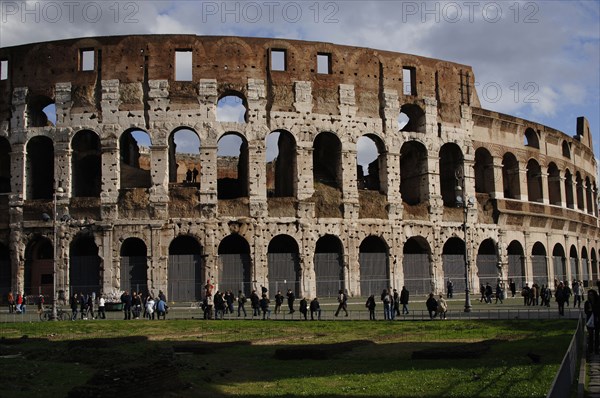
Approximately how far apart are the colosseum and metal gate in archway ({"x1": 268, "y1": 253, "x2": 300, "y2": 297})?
0.23 feet

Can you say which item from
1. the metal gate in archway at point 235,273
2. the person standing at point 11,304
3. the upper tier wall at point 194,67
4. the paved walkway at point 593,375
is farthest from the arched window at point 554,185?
the paved walkway at point 593,375

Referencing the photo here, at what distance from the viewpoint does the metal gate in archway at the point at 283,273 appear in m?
35.1

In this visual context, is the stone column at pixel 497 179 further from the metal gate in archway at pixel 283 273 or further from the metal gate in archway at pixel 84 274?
the metal gate in archway at pixel 84 274

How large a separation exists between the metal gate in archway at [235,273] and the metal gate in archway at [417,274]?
27.9 feet

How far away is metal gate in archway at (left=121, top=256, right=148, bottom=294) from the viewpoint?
34406mm

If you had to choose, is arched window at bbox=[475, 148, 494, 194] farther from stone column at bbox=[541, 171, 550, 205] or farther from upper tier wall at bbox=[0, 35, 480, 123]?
upper tier wall at bbox=[0, 35, 480, 123]

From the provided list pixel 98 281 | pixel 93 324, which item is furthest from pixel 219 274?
pixel 93 324

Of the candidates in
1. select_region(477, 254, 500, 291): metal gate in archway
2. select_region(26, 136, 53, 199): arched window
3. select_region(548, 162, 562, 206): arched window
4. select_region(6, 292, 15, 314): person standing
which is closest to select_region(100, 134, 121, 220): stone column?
select_region(26, 136, 53, 199): arched window

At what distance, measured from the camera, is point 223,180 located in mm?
39750

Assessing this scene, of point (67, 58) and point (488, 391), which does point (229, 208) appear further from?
point (488, 391)

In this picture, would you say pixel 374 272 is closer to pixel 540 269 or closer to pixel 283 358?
pixel 540 269

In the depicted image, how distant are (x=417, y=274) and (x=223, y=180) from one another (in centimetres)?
1191

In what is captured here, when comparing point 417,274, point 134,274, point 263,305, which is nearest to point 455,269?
point 417,274

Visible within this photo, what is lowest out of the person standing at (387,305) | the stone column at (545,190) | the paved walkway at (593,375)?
the paved walkway at (593,375)
